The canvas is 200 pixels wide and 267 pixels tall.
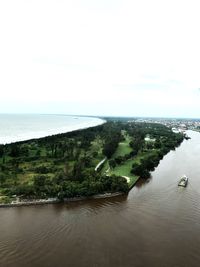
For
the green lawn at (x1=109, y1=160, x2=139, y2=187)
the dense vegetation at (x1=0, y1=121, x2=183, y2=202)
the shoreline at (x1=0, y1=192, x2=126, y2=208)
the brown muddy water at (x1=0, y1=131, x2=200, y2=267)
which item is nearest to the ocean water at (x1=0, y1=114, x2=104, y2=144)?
the dense vegetation at (x1=0, y1=121, x2=183, y2=202)

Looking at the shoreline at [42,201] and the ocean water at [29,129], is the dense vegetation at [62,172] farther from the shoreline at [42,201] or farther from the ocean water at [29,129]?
the ocean water at [29,129]

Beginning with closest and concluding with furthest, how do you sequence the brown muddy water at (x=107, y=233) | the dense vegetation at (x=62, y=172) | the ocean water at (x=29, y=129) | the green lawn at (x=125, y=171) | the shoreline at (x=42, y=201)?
the brown muddy water at (x=107, y=233)
the shoreline at (x=42, y=201)
the dense vegetation at (x=62, y=172)
the green lawn at (x=125, y=171)
the ocean water at (x=29, y=129)

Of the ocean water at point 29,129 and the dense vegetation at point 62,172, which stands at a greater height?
the dense vegetation at point 62,172

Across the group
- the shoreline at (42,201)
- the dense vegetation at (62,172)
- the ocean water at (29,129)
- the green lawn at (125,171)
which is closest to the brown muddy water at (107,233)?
the shoreline at (42,201)

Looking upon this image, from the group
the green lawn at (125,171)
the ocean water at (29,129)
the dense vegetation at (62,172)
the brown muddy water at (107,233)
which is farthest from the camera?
the ocean water at (29,129)

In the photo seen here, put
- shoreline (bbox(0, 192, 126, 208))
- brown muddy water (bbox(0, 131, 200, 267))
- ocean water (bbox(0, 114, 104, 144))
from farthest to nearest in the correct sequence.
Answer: ocean water (bbox(0, 114, 104, 144)) → shoreline (bbox(0, 192, 126, 208)) → brown muddy water (bbox(0, 131, 200, 267))

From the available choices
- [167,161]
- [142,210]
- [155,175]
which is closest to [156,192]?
[142,210]

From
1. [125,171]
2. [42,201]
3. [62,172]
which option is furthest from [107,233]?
[125,171]

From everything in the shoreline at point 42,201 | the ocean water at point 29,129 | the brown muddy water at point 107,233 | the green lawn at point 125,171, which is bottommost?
the ocean water at point 29,129

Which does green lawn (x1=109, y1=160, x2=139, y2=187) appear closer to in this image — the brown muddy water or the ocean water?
the brown muddy water

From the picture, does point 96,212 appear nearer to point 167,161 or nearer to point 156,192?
point 156,192
